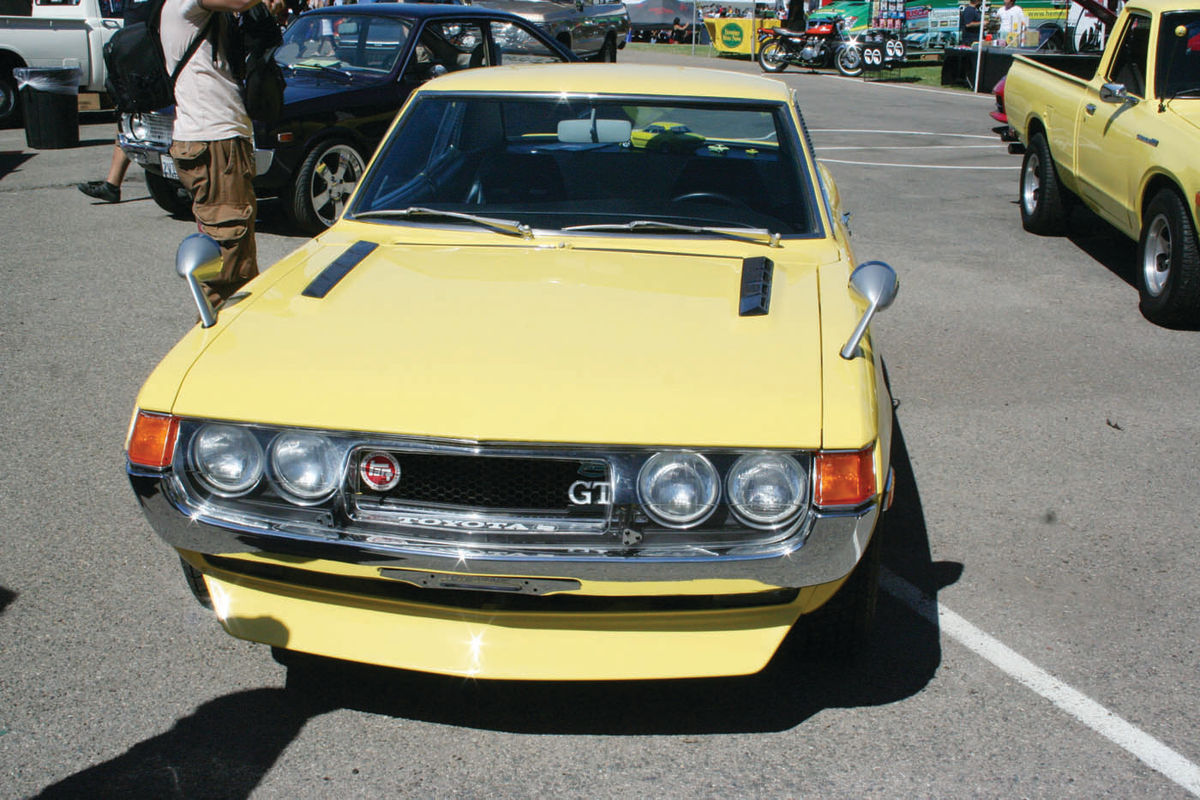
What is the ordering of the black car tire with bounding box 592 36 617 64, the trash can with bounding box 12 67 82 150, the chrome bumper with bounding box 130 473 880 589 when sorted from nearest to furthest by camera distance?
the chrome bumper with bounding box 130 473 880 589 → the trash can with bounding box 12 67 82 150 → the black car tire with bounding box 592 36 617 64

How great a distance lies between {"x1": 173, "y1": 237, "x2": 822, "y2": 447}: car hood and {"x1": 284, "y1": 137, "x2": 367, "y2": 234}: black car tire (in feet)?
16.3

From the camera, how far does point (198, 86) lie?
4945mm

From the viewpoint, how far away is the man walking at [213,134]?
4891 millimetres

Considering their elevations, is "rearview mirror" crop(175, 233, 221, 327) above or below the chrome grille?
above

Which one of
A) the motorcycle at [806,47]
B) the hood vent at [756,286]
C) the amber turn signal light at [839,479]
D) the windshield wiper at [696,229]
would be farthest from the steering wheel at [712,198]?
the motorcycle at [806,47]

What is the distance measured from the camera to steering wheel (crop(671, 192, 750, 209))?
3787 mm

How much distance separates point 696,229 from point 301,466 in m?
1.62

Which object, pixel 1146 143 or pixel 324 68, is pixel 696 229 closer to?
pixel 1146 143

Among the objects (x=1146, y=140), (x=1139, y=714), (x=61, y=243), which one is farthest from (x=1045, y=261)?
(x=61, y=243)

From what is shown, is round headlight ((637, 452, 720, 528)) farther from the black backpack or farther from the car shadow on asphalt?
the black backpack

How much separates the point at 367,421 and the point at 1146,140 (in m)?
5.73

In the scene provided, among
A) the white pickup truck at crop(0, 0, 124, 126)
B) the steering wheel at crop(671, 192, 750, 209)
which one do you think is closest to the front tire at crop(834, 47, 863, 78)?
the white pickup truck at crop(0, 0, 124, 126)

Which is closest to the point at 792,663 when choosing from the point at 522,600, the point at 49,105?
the point at 522,600

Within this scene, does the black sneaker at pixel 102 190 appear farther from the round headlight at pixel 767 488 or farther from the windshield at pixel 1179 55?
the round headlight at pixel 767 488
